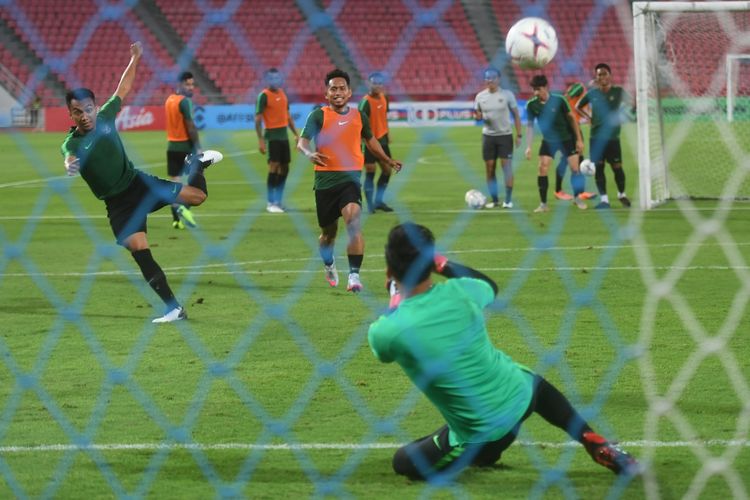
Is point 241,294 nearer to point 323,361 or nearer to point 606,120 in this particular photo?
point 323,361

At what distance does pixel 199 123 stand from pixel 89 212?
460 inches

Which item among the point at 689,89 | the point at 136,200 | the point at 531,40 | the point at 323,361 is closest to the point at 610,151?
the point at 689,89

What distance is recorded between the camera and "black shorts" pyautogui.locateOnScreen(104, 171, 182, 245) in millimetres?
7703

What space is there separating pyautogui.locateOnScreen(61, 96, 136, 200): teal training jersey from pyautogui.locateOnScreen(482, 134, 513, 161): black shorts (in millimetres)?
7452

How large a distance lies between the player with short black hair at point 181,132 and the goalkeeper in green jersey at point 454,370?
889 centimetres

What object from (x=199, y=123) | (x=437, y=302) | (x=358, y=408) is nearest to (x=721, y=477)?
(x=437, y=302)

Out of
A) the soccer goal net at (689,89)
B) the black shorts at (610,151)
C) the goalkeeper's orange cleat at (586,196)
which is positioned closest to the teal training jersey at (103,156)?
the soccer goal net at (689,89)

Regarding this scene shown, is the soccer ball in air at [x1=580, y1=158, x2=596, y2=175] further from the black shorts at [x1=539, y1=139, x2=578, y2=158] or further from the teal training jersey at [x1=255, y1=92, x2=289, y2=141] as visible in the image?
the teal training jersey at [x1=255, y1=92, x2=289, y2=141]

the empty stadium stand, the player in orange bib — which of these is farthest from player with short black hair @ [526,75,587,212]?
the player in orange bib

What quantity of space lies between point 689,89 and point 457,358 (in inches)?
546

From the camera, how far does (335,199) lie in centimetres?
889

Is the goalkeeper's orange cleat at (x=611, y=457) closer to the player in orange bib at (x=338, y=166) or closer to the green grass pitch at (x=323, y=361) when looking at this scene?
the green grass pitch at (x=323, y=361)

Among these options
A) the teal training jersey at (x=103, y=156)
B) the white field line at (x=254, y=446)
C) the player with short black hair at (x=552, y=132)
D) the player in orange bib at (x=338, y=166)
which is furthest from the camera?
the player with short black hair at (x=552, y=132)

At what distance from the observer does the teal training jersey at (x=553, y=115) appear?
13.9 meters
